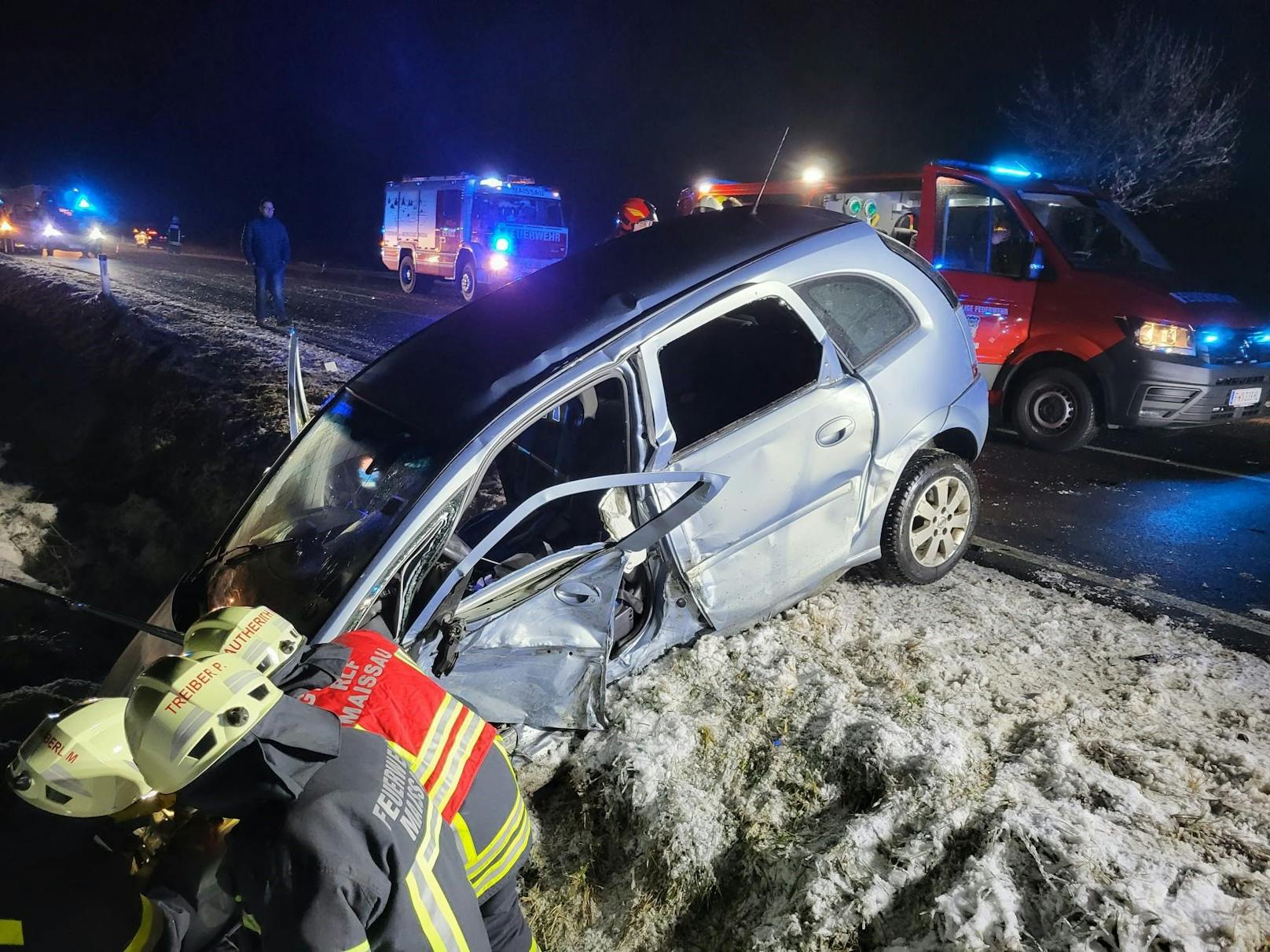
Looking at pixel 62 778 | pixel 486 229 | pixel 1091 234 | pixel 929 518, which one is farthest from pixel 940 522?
pixel 486 229

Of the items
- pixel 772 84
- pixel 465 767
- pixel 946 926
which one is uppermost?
pixel 772 84

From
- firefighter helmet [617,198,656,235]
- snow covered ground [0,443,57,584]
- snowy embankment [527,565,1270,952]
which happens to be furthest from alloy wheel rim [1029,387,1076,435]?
snow covered ground [0,443,57,584]

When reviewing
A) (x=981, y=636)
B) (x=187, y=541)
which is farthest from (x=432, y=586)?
(x=187, y=541)

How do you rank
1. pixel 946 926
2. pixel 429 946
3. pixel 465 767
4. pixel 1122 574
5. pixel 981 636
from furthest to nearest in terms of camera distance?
pixel 1122 574 < pixel 981 636 < pixel 946 926 < pixel 465 767 < pixel 429 946

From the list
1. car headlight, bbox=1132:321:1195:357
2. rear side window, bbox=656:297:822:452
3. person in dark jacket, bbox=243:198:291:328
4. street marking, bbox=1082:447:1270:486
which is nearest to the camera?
rear side window, bbox=656:297:822:452

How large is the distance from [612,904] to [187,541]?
4811mm

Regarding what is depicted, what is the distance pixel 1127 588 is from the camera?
13.6 ft

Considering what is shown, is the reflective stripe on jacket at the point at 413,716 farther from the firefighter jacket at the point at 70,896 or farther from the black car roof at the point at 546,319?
the black car roof at the point at 546,319

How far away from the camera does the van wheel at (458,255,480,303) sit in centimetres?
1544

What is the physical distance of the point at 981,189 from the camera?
6.60 m

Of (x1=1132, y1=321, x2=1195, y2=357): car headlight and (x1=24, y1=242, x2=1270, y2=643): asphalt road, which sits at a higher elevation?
(x1=1132, y1=321, x2=1195, y2=357): car headlight

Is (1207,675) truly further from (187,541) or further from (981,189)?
(187,541)

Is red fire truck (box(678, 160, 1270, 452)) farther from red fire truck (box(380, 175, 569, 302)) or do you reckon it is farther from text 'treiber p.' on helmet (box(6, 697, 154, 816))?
red fire truck (box(380, 175, 569, 302))

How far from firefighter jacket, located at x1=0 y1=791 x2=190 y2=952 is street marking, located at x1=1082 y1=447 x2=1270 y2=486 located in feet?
22.5
